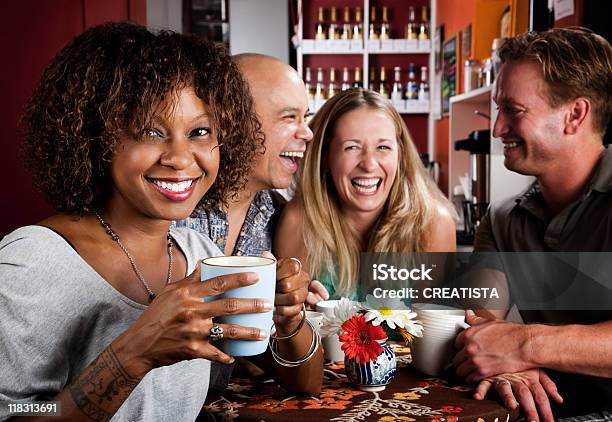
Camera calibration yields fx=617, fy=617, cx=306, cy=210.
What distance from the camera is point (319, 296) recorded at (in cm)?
159

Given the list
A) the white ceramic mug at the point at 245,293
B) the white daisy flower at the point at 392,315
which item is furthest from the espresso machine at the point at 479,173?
the white ceramic mug at the point at 245,293

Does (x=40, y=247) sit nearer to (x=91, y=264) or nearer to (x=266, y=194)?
(x=91, y=264)

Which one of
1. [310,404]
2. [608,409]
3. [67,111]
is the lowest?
[608,409]

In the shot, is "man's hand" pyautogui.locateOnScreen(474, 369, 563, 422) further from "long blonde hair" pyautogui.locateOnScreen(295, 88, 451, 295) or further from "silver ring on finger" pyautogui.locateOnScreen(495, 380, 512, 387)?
"long blonde hair" pyautogui.locateOnScreen(295, 88, 451, 295)

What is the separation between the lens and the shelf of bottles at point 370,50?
6641mm

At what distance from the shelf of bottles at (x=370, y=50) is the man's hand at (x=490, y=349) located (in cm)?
548

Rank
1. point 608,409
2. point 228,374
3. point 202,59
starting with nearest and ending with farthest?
point 202,59
point 228,374
point 608,409

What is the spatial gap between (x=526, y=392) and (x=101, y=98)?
3.01ft

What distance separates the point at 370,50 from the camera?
6621 mm

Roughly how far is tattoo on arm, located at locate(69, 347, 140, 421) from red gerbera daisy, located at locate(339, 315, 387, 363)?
45 cm

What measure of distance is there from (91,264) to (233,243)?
0.86 m

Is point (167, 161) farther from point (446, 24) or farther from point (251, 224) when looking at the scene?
point (446, 24)

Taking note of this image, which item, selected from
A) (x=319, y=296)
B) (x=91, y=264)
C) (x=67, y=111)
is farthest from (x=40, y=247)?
(x=319, y=296)

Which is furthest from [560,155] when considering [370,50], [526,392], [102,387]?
[370,50]
